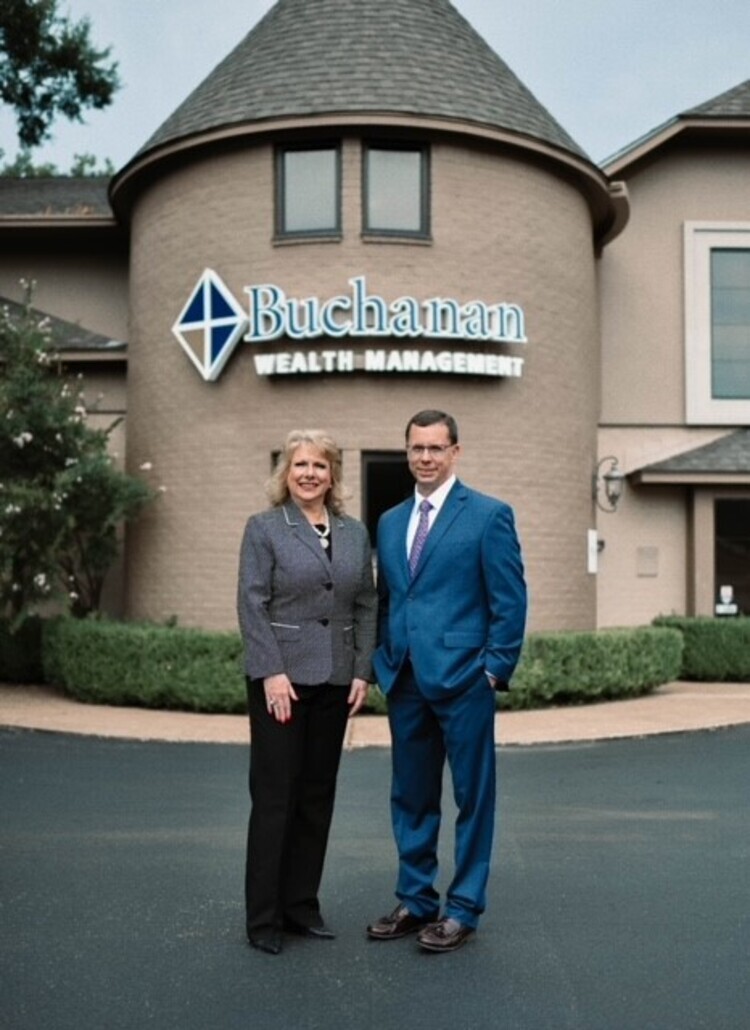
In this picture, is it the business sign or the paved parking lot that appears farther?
the business sign

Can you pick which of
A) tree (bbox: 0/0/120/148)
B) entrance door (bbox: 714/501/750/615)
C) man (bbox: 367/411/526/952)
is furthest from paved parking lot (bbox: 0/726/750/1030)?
tree (bbox: 0/0/120/148)

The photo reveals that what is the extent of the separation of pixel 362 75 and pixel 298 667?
11.1 meters

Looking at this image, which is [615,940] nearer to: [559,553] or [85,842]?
[85,842]

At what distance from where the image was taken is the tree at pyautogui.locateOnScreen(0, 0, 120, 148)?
2697cm

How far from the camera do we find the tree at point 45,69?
88.5 ft

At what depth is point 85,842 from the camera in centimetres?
693

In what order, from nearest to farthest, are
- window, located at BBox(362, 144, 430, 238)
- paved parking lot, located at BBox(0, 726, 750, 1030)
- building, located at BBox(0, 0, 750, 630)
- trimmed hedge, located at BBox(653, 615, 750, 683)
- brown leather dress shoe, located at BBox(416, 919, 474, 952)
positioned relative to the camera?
paved parking lot, located at BBox(0, 726, 750, 1030)
brown leather dress shoe, located at BBox(416, 919, 474, 952)
building, located at BBox(0, 0, 750, 630)
window, located at BBox(362, 144, 430, 238)
trimmed hedge, located at BBox(653, 615, 750, 683)

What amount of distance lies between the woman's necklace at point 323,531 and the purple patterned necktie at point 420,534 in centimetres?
37

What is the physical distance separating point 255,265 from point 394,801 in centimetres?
1030

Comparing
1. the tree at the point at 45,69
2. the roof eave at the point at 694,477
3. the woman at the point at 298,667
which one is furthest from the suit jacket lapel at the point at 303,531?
the tree at the point at 45,69

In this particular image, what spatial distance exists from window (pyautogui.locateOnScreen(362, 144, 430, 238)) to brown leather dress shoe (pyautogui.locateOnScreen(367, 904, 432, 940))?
34.6 feet

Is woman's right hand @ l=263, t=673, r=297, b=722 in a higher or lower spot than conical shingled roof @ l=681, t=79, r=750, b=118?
lower

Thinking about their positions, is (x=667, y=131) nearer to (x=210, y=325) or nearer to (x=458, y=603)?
(x=210, y=325)

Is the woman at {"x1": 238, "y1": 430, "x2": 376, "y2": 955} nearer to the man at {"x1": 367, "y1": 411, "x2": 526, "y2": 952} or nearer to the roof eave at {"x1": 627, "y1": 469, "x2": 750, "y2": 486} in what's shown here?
the man at {"x1": 367, "y1": 411, "x2": 526, "y2": 952}
